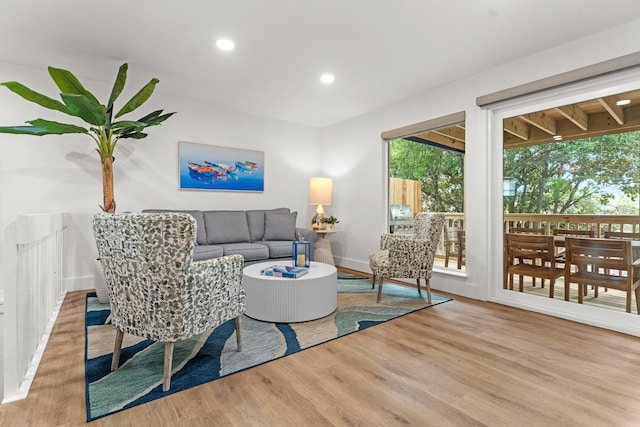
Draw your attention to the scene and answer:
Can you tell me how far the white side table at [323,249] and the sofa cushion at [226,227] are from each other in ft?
3.40

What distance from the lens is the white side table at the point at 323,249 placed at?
15.5ft

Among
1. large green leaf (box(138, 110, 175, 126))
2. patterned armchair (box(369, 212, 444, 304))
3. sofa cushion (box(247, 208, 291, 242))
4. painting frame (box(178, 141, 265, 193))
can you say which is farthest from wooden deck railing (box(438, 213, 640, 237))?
large green leaf (box(138, 110, 175, 126))

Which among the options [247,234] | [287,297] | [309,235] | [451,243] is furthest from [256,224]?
[451,243]

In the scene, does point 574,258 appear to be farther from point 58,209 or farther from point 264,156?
point 58,209

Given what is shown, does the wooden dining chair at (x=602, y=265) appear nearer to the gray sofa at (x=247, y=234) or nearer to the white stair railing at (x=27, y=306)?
the gray sofa at (x=247, y=234)

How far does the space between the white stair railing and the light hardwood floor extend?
0.08 meters

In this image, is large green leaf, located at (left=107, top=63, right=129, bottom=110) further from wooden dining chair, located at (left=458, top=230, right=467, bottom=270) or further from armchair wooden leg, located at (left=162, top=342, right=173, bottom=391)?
wooden dining chair, located at (left=458, top=230, right=467, bottom=270)

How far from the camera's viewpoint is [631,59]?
2412 millimetres

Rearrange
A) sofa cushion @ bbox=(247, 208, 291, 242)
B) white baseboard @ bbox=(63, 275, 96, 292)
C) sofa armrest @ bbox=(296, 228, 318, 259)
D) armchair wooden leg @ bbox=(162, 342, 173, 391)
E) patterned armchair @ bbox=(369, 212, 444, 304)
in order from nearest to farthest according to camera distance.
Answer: armchair wooden leg @ bbox=(162, 342, 173, 391)
patterned armchair @ bbox=(369, 212, 444, 304)
white baseboard @ bbox=(63, 275, 96, 292)
sofa cushion @ bbox=(247, 208, 291, 242)
sofa armrest @ bbox=(296, 228, 318, 259)

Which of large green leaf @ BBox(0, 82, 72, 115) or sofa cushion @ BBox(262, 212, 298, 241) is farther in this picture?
sofa cushion @ BBox(262, 212, 298, 241)

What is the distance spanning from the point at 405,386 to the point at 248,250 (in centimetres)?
258

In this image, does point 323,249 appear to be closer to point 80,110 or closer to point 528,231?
point 528,231

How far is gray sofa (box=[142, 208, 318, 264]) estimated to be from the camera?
153 inches

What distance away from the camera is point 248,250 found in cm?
390
